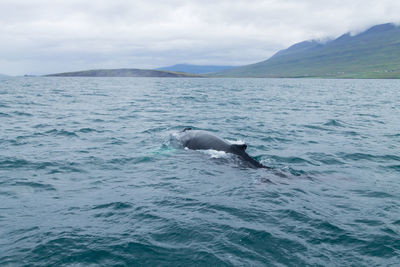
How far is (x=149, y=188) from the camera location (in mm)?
12391

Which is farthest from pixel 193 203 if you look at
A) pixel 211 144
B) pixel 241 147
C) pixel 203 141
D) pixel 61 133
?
pixel 61 133

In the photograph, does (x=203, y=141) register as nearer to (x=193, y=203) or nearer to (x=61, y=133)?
(x=193, y=203)

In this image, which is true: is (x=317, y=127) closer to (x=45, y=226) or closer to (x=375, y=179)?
(x=375, y=179)

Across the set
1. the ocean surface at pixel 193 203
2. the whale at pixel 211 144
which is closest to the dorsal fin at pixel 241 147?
the whale at pixel 211 144

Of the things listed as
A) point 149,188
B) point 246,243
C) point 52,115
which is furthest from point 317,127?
point 52,115

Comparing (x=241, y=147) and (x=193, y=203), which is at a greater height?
(x=241, y=147)

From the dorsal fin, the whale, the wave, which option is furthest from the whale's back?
the wave

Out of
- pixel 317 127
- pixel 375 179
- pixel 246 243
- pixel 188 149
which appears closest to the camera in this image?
pixel 246 243

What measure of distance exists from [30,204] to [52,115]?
86.4 feet

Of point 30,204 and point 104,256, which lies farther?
point 30,204

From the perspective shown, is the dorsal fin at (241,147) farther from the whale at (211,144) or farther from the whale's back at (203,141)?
the whale's back at (203,141)

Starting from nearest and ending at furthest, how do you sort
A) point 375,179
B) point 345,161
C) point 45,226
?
point 45,226 < point 375,179 < point 345,161

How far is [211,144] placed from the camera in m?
17.8

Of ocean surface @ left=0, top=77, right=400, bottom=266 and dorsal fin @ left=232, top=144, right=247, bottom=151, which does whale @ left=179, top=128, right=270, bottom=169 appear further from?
ocean surface @ left=0, top=77, right=400, bottom=266
